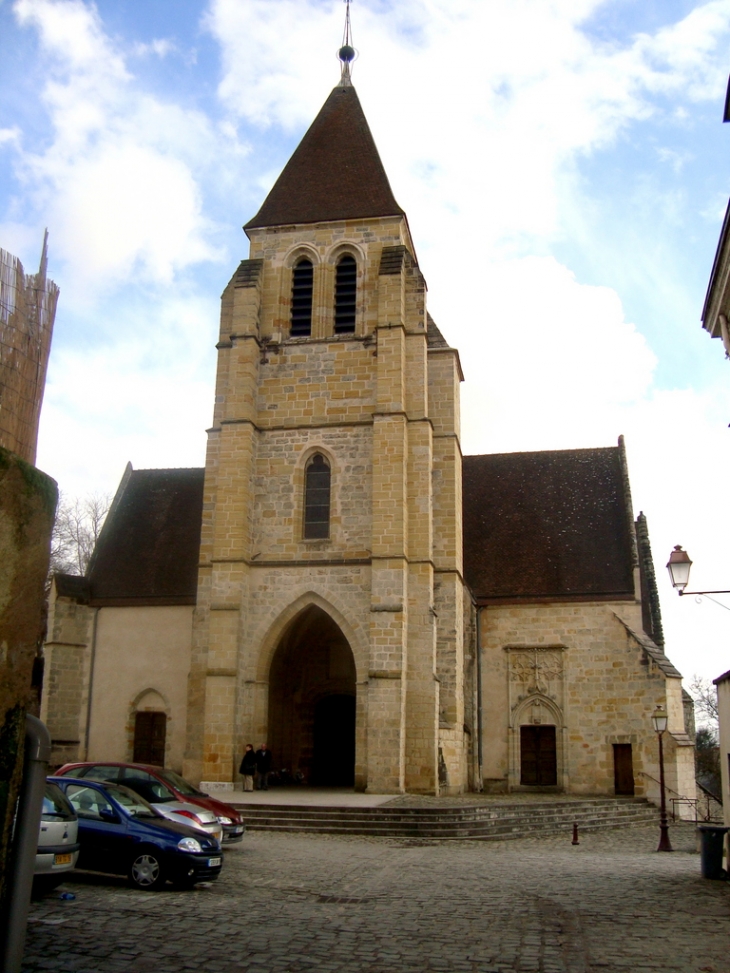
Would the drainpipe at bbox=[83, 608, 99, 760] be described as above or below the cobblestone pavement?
above

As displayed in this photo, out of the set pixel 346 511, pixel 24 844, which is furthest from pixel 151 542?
pixel 24 844

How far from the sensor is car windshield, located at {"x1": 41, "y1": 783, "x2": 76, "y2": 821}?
413 inches

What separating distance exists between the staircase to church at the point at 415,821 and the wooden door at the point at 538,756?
604 centimetres

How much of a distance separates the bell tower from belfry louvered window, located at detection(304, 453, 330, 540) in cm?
4

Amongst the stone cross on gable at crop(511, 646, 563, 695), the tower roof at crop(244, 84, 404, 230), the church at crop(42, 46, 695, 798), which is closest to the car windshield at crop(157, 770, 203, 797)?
the church at crop(42, 46, 695, 798)

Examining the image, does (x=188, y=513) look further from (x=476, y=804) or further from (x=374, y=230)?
(x=476, y=804)

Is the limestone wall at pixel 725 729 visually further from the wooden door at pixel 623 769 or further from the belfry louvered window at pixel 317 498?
the belfry louvered window at pixel 317 498

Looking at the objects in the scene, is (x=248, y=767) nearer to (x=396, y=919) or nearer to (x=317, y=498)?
(x=317, y=498)

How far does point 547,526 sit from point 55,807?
21954 millimetres

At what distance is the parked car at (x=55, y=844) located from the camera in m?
10.1

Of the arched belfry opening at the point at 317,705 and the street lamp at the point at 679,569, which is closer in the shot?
the street lamp at the point at 679,569

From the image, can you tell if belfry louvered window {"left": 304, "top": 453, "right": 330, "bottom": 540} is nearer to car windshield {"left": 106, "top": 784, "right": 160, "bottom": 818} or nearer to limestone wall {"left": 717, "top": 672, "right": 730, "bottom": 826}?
limestone wall {"left": 717, "top": 672, "right": 730, "bottom": 826}

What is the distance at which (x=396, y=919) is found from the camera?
10.2 m

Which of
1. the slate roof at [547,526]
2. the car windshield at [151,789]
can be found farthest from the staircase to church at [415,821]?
the slate roof at [547,526]
